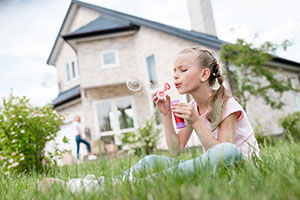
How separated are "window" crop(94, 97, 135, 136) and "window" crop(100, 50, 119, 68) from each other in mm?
1696

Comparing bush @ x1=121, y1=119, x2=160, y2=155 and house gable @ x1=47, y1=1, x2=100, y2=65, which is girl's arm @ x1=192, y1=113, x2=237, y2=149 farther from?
house gable @ x1=47, y1=1, x2=100, y2=65

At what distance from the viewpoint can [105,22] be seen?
50.2 feet

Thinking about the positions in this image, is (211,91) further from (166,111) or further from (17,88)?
(17,88)

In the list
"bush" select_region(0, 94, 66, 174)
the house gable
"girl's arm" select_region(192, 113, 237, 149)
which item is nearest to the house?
the house gable

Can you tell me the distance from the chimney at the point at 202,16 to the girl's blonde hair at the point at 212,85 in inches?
509

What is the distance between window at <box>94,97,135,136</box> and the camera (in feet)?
46.6

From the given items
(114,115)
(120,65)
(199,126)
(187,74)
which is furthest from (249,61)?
(114,115)

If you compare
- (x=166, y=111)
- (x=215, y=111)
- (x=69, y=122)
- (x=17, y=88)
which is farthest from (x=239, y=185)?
(x=69, y=122)

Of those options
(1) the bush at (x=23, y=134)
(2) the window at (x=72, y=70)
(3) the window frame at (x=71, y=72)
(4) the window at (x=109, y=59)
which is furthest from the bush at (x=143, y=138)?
(2) the window at (x=72, y=70)

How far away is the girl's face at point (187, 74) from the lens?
7.83 feet

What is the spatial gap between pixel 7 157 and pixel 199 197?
4582 mm

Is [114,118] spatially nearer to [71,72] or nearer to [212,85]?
[71,72]

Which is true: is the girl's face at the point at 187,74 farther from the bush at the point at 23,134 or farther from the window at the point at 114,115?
the window at the point at 114,115

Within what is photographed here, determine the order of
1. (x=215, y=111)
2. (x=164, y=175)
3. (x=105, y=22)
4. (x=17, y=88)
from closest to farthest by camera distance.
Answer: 1. (x=164, y=175)
2. (x=215, y=111)
3. (x=17, y=88)
4. (x=105, y=22)
